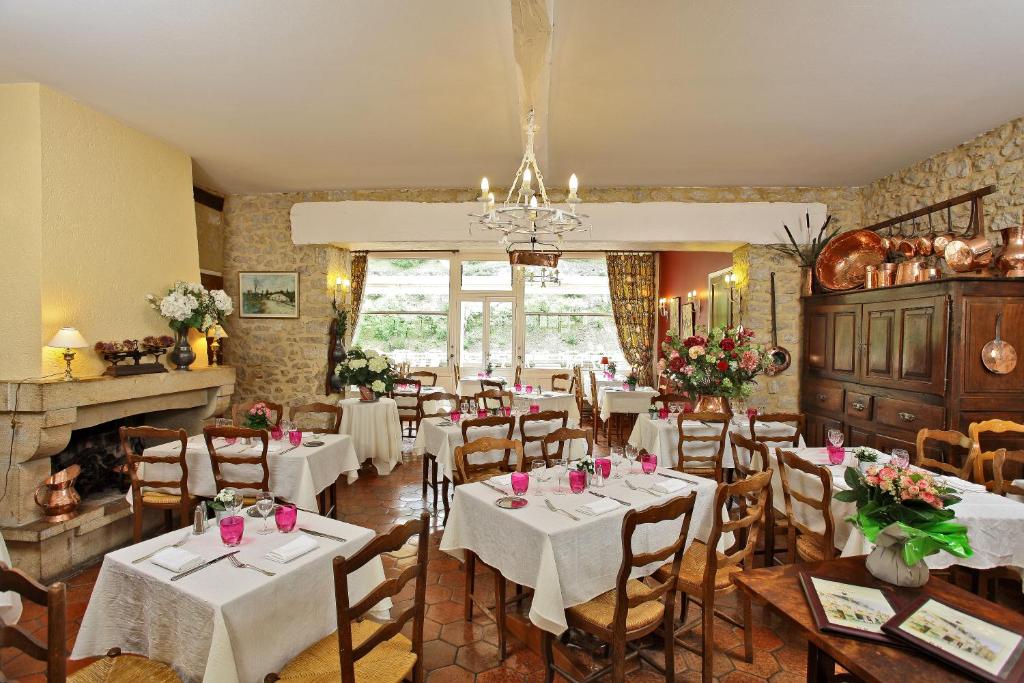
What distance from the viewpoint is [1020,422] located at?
3881 mm

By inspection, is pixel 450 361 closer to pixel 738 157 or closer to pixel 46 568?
pixel 738 157

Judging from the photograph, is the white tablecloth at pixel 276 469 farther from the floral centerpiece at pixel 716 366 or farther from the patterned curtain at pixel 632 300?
the patterned curtain at pixel 632 300

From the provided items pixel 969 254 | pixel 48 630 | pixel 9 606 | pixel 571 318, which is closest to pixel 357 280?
pixel 571 318

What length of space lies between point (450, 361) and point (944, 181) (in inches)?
294

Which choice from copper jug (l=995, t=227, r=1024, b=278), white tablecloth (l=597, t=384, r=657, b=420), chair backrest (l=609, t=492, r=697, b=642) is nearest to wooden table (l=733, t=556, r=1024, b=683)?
chair backrest (l=609, t=492, r=697, b=642)

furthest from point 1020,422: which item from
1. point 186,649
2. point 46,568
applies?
point 46,568

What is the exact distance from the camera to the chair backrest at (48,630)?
1.45 meters

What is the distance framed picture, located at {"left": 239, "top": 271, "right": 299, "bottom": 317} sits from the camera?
662 centimetres

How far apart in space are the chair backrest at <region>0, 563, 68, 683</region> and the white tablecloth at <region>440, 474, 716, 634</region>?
152cm

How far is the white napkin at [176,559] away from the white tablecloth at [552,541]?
121 centimetres

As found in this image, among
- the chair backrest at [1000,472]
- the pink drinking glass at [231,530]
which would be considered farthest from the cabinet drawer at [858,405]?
the pink drinking glass at [231,530]

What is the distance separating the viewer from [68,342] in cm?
374

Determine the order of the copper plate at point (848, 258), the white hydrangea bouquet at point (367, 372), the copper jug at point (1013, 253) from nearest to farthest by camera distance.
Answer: the copper jug at point (1013, 253), the copper plate at point (848, 258), the white hydrangea bouquet at point (367, 372)

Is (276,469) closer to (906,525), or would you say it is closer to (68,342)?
(68,342)
